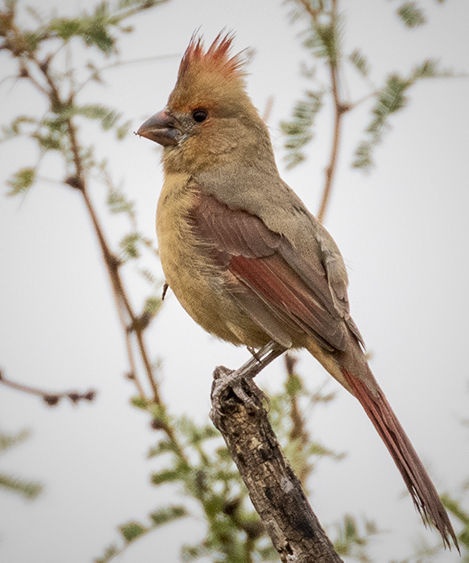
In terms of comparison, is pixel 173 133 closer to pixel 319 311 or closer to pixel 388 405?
pixel 319 311

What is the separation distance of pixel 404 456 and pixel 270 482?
1.22 feet

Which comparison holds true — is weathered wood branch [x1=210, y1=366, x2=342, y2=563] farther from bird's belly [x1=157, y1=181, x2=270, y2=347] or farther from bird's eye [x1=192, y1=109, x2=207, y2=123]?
bird's eye [x1=192, y1=109, x2=207, y2=123]

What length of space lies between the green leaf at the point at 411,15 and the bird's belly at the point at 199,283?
86 cm

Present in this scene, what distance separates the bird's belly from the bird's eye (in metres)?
0.38

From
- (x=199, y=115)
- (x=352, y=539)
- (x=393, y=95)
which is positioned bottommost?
(x=352, y=539)

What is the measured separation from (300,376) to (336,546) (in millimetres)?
459

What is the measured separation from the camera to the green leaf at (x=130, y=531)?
1760mm

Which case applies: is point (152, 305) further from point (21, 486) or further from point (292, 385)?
point (21, 486)

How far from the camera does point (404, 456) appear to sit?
1696 millimetres

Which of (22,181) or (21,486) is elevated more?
(22,181)

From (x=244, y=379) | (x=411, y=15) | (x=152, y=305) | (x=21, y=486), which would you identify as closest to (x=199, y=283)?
(x=152, y=305)

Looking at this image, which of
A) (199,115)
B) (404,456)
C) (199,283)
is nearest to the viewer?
(404,456)

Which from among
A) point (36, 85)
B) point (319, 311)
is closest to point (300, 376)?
point (319, 311)

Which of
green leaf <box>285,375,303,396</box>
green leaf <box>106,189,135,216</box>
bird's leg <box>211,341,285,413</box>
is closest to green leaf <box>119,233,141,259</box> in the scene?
green leaf <box>106,189,135,216</box>
